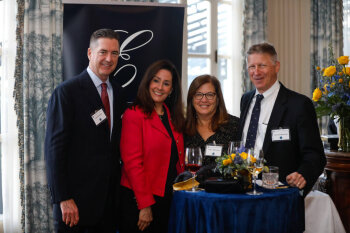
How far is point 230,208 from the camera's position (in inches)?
83.2

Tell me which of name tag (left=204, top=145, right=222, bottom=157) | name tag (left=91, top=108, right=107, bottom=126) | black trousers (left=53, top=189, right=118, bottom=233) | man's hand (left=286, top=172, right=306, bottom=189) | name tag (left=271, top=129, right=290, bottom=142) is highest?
name tag (left=91, top=108, right=107, bottom=126)

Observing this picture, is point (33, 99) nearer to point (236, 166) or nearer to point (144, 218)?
point (144, 218)

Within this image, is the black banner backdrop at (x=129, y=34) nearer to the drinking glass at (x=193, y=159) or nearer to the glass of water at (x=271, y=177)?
the drinking glass at (x=193, y=159)

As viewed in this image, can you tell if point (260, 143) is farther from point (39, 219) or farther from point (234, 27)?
point (234, 27)

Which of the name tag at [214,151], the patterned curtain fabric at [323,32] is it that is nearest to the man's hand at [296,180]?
the name tag at [214,151]

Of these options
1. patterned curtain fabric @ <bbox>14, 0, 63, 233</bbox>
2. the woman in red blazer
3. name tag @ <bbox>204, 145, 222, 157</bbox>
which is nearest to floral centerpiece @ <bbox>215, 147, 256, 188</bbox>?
name tag @ <bbox>204, 145, 222, 157</bbox>

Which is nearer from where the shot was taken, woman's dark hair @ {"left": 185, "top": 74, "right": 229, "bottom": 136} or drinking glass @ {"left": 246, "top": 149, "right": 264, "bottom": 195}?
drinking glass @ {"left": 246, "top": 149, "right": 264, "bottom": 195}

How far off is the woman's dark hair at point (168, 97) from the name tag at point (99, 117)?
0.93 ft

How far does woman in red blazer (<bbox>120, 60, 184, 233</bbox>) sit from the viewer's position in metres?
2.37

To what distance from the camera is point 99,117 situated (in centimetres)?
→ 237

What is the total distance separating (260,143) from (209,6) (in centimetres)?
311

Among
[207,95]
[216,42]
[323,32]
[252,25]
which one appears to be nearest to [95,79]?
[207,95]

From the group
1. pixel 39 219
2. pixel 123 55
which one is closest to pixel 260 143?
pixel 123 55

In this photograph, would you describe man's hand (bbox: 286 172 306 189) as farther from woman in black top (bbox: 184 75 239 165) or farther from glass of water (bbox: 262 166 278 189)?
woman in black top (bbox: 184 75 239 165)
